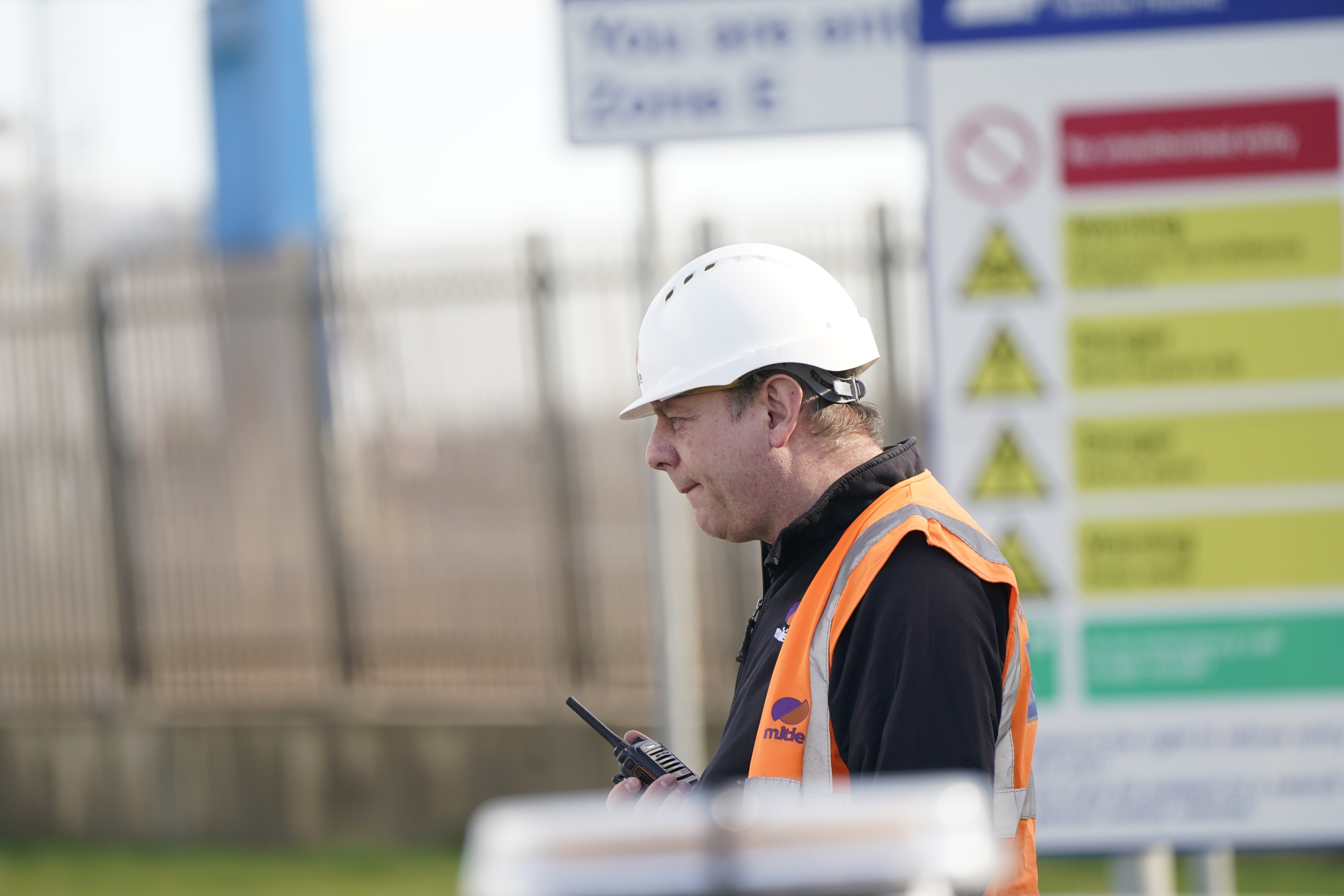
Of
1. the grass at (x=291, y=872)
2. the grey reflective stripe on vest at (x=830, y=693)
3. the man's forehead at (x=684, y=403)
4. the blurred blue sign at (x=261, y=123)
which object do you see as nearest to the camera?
the grey reflective stripe on vest at (x=830, y=693)

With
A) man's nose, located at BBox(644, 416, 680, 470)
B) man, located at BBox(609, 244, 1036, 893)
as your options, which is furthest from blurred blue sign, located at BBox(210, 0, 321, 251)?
man, located at BBox(609, 244, 1036, 893)

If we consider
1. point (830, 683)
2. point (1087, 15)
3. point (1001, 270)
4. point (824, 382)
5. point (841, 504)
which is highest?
point (1087, 15)

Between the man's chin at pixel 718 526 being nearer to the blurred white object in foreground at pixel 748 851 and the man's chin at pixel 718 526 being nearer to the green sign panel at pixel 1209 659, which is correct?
the blurred white object in foreground at pixel 748 851

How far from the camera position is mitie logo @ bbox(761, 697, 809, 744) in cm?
224

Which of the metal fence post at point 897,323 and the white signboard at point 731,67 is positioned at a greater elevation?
the white signboard at point 731,67

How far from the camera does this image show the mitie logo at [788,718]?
7.35ft

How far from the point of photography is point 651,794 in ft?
7.82

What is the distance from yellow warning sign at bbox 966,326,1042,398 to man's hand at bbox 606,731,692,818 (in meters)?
2.43

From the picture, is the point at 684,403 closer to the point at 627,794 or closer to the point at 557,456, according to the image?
the point at 627,794

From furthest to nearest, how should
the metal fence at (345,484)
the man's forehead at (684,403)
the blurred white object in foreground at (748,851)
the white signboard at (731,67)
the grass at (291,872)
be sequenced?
the metal fence at (345,484) → the grass at (291,872) → the white signboard at (731,67) → the man's forehead at (684,403) → the blurred white object in foreground at (748,851)

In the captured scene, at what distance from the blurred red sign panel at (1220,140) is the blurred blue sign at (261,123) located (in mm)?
8725

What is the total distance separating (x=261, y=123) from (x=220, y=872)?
6.79m

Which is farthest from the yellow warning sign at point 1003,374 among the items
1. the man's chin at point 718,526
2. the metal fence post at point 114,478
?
the metal fence post at point 114,478

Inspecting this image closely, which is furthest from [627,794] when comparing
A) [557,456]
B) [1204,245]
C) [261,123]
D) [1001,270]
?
[261,123]
